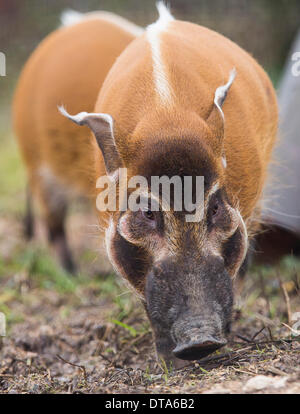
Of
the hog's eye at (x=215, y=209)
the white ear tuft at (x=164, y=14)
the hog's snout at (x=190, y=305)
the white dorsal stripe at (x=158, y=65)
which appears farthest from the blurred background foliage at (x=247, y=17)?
the hog's snout at (x=190, y=305)

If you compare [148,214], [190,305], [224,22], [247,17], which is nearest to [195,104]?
[148,214]

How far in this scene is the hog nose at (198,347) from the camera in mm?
2244

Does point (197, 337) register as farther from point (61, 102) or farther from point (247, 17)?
point (247, 17)

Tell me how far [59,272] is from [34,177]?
0.73 m

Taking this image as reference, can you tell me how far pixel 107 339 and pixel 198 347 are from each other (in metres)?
1.07

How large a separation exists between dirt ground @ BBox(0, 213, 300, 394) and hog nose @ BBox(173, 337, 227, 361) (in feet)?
0.30

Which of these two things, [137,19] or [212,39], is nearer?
[212,39]

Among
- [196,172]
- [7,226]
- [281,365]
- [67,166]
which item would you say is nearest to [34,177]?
[67,166]

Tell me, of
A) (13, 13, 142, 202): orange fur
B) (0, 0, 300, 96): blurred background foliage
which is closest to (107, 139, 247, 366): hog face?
(13, 13, 142, 202): orange fur

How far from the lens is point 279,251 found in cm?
474

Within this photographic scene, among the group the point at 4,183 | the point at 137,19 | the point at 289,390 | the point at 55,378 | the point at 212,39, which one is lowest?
the point at 55,378

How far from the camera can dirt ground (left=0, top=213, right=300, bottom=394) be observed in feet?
7.66

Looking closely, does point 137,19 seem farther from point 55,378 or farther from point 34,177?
point 55,378

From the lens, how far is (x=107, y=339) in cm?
325
